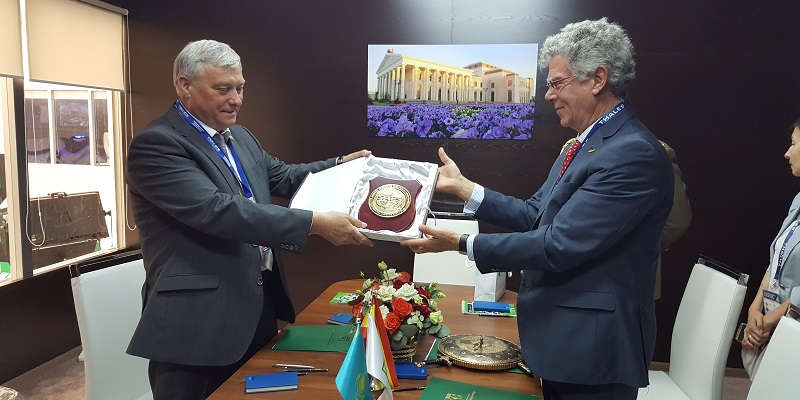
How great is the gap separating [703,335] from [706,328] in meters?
0.03

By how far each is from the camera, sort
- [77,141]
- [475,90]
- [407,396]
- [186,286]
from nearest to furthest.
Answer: [407,396] → [186,286] → [475,90] → [77,141]

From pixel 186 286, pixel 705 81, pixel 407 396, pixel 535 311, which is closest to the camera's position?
pixel 407 396

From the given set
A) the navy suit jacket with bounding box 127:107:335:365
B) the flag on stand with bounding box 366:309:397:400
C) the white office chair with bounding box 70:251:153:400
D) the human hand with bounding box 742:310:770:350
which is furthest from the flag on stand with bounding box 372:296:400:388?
the human hand with bounding box 742:310:770:350

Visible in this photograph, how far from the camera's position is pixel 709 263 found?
2.62m

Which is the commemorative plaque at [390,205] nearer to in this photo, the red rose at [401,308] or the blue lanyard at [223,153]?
the red rose at [401,308]

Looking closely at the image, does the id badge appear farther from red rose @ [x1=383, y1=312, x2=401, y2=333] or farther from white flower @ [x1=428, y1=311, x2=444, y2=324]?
red rose @ [x1=383, y1=312, x2=401, y2=333]

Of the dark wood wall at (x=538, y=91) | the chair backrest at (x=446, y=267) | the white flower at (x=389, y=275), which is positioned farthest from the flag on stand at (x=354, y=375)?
the dark wood wall at (x=538, y=91)

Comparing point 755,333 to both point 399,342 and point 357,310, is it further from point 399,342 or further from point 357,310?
point 357,310

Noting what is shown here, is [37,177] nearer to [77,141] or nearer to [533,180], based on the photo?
[77,141]

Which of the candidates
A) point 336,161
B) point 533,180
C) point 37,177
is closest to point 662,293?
point 533,180

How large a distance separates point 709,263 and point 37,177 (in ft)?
13.5

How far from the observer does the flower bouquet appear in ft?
5.77

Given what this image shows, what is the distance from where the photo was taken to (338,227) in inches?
75.4

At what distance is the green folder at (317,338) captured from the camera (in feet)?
6.33
